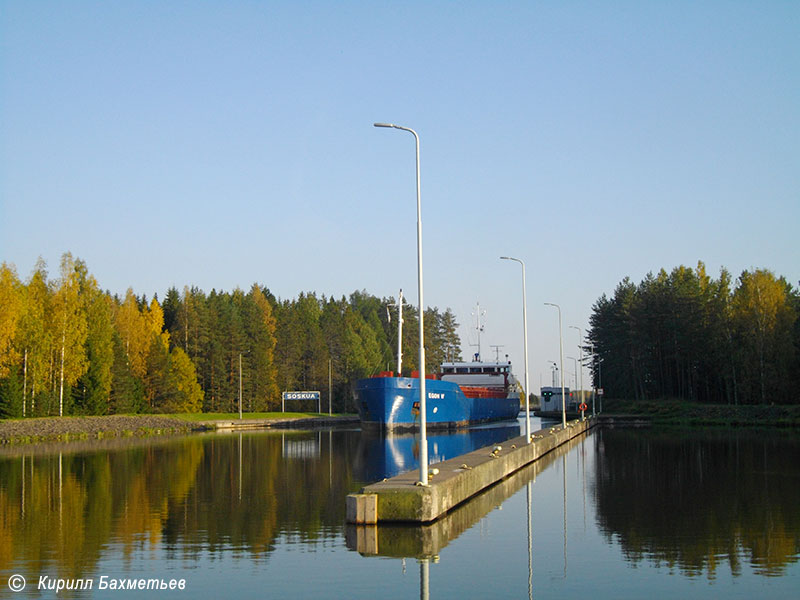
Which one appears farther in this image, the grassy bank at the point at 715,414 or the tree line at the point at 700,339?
the tree line at the point at 700,339

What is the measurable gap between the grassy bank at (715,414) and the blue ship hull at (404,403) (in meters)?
20.6

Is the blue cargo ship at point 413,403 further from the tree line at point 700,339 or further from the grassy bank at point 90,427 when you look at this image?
the tree line at point 700,339

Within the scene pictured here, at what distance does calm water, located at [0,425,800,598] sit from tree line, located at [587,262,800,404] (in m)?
46.1

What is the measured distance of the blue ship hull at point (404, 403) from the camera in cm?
6225

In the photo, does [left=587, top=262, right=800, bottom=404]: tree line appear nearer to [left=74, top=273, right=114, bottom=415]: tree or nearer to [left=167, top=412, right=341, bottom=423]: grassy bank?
[left=167, top=412, right=341, bottom=423]: grassy bank

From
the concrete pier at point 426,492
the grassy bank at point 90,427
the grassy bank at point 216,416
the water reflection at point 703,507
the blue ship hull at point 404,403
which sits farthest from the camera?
the grassy bank at point 216,416

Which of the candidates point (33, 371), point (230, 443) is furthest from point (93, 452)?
point (33, 371)

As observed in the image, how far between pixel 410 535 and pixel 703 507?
831cm

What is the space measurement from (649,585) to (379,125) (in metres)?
11.2

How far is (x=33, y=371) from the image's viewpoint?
6262 cm

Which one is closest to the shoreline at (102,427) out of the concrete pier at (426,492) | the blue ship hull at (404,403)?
the blue ship hull at (404,403)

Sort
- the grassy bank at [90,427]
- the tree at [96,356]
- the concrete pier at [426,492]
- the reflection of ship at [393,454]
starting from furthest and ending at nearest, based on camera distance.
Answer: the tree at [96,356]
the grassy bank at [90,427]
the reflection of ship at [393,454]
the concrete pier at [426,492]

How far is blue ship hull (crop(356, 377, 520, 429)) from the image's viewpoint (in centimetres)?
6225

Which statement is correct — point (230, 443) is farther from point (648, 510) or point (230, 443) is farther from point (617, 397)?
point (617, 397)
